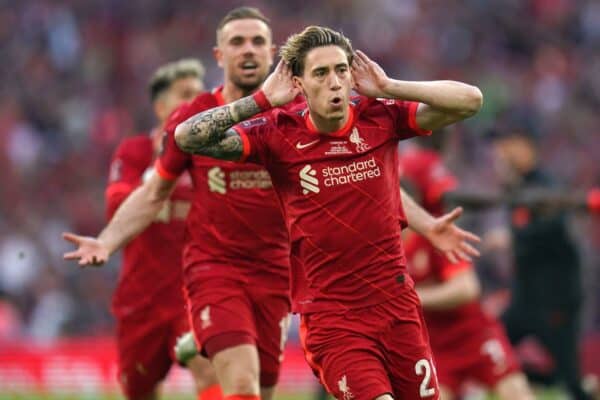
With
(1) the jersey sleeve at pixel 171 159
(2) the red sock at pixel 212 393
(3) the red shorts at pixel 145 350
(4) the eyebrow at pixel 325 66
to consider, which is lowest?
(2) the red sock at pixel 212 393

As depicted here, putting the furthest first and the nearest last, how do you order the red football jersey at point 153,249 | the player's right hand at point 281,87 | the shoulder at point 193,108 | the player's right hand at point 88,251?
1. the red football jersey at point 153,249
2. the shoulder at point 193,108
3. the player's right hand at point 88,251
4. the player's right hand at point 281,87

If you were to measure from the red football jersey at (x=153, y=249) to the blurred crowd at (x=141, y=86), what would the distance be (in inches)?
391

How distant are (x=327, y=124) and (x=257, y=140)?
42 centimetres

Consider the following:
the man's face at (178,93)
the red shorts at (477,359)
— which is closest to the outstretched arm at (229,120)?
the man's face at (178,93)

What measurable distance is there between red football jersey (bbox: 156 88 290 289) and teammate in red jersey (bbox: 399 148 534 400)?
2.21 meters

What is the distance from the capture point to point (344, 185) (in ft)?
24.1

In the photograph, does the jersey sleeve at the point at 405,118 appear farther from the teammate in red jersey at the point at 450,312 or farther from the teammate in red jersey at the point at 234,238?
the teammate in red jersey at the point at 450,312

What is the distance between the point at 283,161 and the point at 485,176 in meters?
15.7

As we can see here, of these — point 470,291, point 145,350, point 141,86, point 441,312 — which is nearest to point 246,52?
point 145,350

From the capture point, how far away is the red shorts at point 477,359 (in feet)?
35.6

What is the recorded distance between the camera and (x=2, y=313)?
776 inches

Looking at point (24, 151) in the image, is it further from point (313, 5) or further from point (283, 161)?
point (283, 161)

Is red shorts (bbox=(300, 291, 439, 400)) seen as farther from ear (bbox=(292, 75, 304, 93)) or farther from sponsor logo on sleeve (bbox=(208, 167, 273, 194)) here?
sponsor logo on sleeve (bbox=(208, 167, 273, 194))

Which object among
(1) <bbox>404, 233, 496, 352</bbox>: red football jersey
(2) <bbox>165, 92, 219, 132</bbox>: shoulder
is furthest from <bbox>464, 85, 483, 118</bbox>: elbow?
(1) <bbox>404, 233, 496, 352</bbox>: red football jersey
